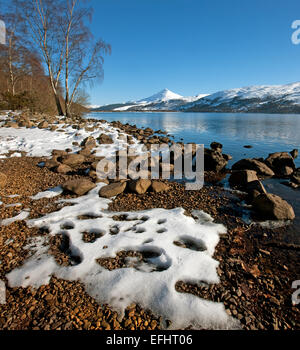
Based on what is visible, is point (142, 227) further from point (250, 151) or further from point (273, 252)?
point (250, 151)

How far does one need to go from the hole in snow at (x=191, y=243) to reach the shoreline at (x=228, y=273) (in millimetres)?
316

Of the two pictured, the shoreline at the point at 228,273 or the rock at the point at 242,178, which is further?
the rock at the point at 242,178

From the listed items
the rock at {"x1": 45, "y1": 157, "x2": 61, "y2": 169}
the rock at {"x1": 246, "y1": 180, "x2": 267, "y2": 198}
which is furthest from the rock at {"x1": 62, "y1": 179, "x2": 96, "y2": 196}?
the rock at {"x1": 246, "y1": 180, "x2": 267, "y2": 198}

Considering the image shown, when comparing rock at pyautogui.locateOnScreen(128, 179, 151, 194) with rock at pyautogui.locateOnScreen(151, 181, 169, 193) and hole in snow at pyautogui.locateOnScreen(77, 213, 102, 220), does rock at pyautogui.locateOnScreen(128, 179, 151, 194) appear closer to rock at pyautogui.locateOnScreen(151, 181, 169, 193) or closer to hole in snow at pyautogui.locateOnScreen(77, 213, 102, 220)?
rock at pyautogui.locateOnScreen(151, 181, 169, 193)

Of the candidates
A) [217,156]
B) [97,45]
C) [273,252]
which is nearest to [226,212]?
[273,252]

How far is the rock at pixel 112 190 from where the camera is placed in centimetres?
612

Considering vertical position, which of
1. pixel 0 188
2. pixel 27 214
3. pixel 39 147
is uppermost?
pixel 39 147

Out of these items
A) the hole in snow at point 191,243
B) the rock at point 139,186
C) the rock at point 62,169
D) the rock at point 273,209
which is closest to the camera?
the hole in snow at point 191,243

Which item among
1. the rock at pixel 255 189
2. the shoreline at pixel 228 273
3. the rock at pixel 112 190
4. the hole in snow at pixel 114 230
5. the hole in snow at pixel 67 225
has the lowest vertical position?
the shoreline at pixel 228 273

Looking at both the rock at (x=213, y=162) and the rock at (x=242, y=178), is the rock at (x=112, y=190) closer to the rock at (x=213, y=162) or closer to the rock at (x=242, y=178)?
the rock at (x=242, y=178)

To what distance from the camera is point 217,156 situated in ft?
33.9

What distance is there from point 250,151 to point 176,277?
15.3 metres

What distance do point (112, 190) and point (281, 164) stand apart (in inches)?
394

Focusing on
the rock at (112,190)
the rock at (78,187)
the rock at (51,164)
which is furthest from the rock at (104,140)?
the rock at (112,190)
